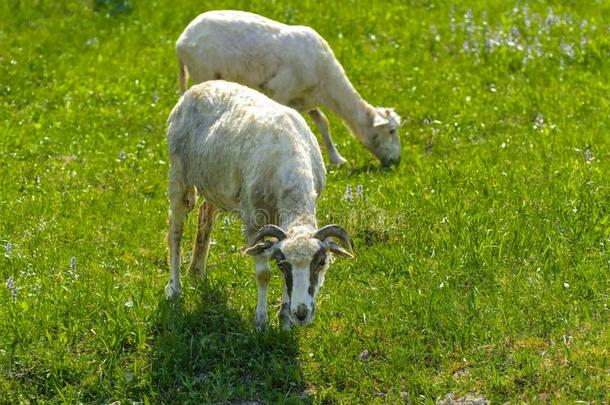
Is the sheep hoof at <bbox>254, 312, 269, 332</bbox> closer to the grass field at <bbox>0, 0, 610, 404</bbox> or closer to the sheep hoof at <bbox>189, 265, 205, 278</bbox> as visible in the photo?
the grass field at <bbox>0, 0, 610, 404</bbox>

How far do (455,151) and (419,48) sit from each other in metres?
4.00

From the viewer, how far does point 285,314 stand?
7.20m

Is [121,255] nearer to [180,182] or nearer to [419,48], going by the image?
[180,182]

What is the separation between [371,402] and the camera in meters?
6.75

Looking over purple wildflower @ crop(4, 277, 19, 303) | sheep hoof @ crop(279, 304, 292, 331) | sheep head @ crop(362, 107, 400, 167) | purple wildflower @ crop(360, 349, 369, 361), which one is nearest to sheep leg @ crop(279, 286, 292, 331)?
sheep hoof @ crop(279, 304, 292, 331)

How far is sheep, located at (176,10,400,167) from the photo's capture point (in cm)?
1216

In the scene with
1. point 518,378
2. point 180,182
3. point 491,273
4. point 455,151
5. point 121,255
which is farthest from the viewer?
point 455,151

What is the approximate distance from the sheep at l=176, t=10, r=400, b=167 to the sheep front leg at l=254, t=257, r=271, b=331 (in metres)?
4.88

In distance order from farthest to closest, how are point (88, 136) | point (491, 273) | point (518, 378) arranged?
1. point (88, 136)
2. point (491, 273)
3. point (518, 378)

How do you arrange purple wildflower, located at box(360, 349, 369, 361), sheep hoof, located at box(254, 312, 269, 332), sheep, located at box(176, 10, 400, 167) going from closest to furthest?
purple wildflower, located at box(360, 349, 369, 361), sheep hoof, located at box(254, 312, 269, 332), sheep, located at box(176, 10, 400, 167)

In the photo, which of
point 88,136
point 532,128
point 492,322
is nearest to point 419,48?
point 532,128

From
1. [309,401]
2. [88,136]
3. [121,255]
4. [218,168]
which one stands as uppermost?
[218,168]

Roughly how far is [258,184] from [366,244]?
1.83 meters

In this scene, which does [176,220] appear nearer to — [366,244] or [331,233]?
[366,244]
